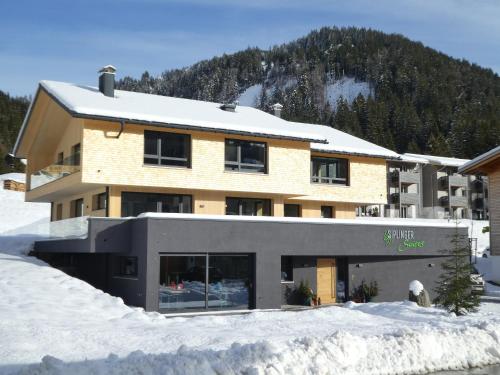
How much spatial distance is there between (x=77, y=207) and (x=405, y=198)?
51.2 m

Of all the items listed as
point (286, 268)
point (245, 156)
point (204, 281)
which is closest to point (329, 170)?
point (245, 156)

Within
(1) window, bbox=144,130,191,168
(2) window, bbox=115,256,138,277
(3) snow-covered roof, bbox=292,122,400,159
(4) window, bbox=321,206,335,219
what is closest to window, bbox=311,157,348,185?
(3) snow-covered roof, bbox=292,122,400,159

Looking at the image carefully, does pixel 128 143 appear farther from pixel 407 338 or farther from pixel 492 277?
pixel 492 277

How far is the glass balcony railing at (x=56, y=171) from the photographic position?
2494 centimetres

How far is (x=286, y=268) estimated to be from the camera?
26172 millimetres

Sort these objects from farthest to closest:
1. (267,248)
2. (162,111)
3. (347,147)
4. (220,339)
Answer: (347,147) < (162,111) < (267,248) < (220,339)

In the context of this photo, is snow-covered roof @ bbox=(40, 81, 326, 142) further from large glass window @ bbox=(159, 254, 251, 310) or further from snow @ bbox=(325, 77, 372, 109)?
snow @ bbox=(325, 77, 372, 109)

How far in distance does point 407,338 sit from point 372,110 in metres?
96.0

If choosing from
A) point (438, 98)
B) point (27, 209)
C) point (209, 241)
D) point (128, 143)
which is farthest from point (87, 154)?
point (438, 98)

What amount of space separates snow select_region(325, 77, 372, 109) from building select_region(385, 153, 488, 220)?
330 feet

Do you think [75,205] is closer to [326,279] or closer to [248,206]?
[248,206]

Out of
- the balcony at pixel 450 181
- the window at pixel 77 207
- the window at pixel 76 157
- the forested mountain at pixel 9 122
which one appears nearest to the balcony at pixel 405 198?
the balcony at pixel 450 181

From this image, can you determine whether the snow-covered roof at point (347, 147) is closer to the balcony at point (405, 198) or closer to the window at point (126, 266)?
the window at point (126, 266)

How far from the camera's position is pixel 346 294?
2672 cm
